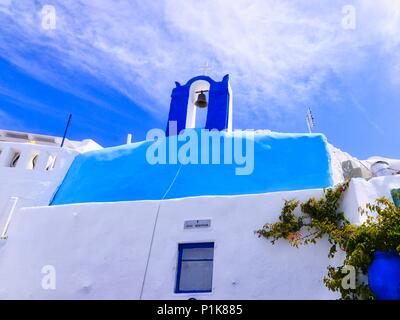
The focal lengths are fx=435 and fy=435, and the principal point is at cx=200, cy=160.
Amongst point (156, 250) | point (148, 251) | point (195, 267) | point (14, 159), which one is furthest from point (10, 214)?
point (195, 267)

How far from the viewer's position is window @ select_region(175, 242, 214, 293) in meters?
8.47

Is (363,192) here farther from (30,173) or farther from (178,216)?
(30,173)

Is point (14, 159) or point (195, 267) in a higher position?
point (14, 159)

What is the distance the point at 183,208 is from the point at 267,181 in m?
2.36

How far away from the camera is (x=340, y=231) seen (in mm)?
7453

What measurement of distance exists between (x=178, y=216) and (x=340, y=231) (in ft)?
11.0

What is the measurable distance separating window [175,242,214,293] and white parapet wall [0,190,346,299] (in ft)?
0.47

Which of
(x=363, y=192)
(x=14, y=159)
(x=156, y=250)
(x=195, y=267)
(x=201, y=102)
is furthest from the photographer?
(x=14, y=159)

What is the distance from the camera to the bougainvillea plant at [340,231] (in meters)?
6.61

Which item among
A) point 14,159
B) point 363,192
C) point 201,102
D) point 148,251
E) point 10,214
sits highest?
point 201,102

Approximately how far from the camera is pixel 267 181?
10.4m

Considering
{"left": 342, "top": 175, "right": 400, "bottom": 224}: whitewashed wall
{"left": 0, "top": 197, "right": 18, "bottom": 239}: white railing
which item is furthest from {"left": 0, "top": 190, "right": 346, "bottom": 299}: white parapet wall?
{"left": 0, "top": 197, "right": 18, "bottom": 239}: white railing

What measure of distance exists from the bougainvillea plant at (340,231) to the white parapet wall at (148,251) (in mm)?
214

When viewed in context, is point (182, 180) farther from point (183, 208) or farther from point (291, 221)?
point (291, 221)
